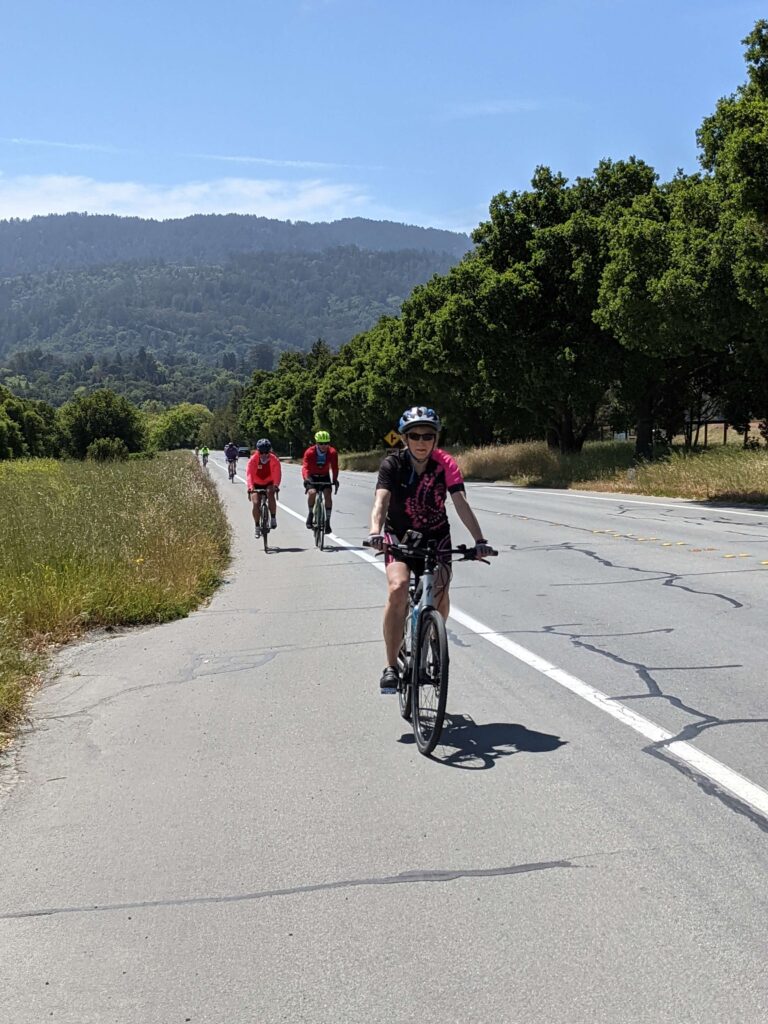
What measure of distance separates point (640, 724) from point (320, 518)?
12258 millimetres

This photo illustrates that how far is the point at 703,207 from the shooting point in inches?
1036

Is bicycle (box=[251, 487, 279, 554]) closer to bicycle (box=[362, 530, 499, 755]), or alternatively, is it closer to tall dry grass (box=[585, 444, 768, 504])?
bicycle (box=[362, 530, 499, 755])

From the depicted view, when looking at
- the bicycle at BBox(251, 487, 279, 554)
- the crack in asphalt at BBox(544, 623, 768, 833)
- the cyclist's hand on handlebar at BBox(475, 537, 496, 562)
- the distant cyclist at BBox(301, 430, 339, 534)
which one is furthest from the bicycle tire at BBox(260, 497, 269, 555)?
the cyclist's hand on handlebar at BBox(475, 537, 496, 562)

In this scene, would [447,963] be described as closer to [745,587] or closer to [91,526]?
[745,587]

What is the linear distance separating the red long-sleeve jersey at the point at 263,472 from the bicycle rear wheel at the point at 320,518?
0.95 meters

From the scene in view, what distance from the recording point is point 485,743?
5.71 m

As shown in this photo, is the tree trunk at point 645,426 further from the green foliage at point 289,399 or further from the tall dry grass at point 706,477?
the green foliage at point 289,399

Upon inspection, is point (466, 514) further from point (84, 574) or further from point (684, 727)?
point (84, 574)

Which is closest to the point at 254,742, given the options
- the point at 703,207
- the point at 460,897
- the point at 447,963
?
the point at 460,897

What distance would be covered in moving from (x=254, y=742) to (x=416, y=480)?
1866 millimetres

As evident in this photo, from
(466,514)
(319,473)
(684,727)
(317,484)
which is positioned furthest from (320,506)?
(684,727)

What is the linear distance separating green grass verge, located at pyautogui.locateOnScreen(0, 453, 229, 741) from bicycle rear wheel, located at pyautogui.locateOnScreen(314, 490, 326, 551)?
65.8 inches

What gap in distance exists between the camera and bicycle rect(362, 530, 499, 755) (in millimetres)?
5605

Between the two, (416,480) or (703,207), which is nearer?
(416,480)
